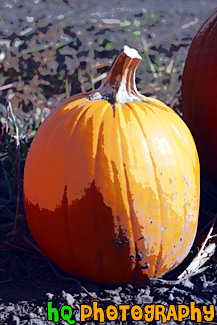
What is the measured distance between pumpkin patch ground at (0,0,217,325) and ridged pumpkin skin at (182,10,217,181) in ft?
0.73

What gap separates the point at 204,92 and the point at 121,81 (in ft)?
2.06

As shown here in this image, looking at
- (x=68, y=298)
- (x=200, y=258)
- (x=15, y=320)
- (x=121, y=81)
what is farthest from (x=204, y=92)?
(x=15, y=320)

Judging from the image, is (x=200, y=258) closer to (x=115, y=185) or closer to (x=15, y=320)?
(x=115, y=185)

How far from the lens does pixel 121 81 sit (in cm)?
233

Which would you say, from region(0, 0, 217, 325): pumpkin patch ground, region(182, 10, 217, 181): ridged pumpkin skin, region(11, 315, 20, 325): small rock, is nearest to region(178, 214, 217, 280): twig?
region(0, 0, 217, 325): pumpkin patch ground

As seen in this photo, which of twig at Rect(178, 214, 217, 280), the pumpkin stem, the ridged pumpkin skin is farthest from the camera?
the ridged pumpkin skin

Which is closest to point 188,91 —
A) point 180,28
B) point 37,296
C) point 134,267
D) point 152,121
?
point 152,121

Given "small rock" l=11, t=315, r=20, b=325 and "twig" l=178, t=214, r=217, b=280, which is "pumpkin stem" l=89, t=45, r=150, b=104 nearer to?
"twig" l=178, t=214, r=217, b=280

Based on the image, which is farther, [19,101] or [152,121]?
[19,101]

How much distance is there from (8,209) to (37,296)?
2.35ft

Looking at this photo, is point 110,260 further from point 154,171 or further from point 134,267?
point 154,171

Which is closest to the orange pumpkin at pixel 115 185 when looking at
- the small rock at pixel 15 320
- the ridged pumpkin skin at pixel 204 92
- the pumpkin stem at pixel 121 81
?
the pumpkin stem at pixel 121 81

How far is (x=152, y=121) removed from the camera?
88.5 inches

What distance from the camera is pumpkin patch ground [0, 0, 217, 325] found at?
2.21m
